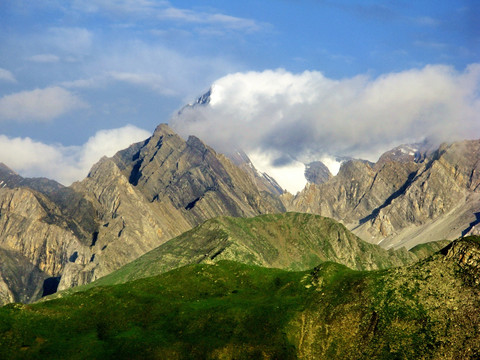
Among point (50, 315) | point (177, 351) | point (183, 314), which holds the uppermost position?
point (50, 315)

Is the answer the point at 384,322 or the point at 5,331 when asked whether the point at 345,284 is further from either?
the point at 5,331

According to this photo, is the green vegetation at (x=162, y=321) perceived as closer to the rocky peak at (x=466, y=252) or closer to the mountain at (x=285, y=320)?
the mountain at (x=285, y=320)

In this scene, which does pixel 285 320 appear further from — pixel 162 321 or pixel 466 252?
pixel 466 252

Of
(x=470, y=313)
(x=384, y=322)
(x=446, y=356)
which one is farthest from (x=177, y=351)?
(x=470, y=313)

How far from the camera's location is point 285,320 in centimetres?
15625

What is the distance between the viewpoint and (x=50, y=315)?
16150cm

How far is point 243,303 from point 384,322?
135 feet

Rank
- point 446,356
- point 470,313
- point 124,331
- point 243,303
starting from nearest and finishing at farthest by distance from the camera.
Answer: point 446,356 → point 470,313 → point 124,331 → point 243,303

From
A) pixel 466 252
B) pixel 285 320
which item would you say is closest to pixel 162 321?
pixel 285 320

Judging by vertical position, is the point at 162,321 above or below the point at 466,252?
above

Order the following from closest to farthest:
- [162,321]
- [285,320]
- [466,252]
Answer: [285,320]
[162,321]
[466,252]

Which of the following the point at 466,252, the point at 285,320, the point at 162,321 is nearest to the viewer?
the point at 285,320

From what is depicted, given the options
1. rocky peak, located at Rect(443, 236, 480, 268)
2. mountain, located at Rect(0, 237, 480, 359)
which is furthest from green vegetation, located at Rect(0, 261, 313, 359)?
rocky peak, located at Rect(443, 236, 480, 268)

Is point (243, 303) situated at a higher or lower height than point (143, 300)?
lower
